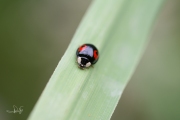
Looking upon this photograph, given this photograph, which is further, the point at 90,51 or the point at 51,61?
the point at 51,61

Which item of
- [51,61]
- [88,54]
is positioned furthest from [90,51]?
[51,61]

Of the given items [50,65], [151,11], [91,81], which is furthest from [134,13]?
[50,65]

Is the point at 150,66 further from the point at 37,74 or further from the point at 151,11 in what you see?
the point at 37,74

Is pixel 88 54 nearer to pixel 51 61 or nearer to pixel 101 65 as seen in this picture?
pixel 101 65

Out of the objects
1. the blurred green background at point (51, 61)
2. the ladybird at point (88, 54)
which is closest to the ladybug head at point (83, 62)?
the ladybird at point (88, 54)

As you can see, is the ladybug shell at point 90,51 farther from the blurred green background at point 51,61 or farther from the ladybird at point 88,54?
the blurred green background at point 51,61
